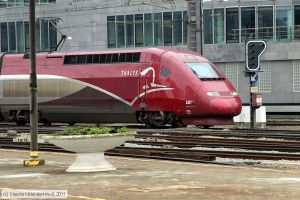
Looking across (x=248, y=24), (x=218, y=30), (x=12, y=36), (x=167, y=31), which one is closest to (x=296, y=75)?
(x=248, y=24)

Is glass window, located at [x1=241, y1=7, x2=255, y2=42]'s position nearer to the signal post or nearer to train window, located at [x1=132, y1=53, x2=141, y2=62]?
the signal post

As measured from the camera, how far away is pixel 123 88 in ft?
105

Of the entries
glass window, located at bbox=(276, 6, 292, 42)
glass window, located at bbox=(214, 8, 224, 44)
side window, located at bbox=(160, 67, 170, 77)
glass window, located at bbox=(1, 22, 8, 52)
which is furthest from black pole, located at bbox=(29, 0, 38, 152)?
glass window, located at bbox=(1, 22, 8, 52)

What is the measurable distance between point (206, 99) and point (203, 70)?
1.74 meters

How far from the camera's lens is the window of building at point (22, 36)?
63438mm

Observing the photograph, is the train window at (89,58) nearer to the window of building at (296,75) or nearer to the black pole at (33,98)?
the black pole at (33,98)

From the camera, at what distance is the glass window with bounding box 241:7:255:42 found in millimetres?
53281

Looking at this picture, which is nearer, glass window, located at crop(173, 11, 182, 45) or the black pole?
the black pole

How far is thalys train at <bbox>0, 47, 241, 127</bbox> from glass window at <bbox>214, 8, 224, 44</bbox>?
22354mm

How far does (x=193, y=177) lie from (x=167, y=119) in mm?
18944

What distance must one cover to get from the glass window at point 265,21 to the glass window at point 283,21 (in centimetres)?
54

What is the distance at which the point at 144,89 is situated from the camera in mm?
31172

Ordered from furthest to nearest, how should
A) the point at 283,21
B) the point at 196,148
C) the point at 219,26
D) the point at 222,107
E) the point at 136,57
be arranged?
the point at 219,26 < the point at 283,21 < the point at 136,57 < the point at 222,107 < the point at 196,148

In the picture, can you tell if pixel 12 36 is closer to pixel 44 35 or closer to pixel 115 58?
pixel 44 35
